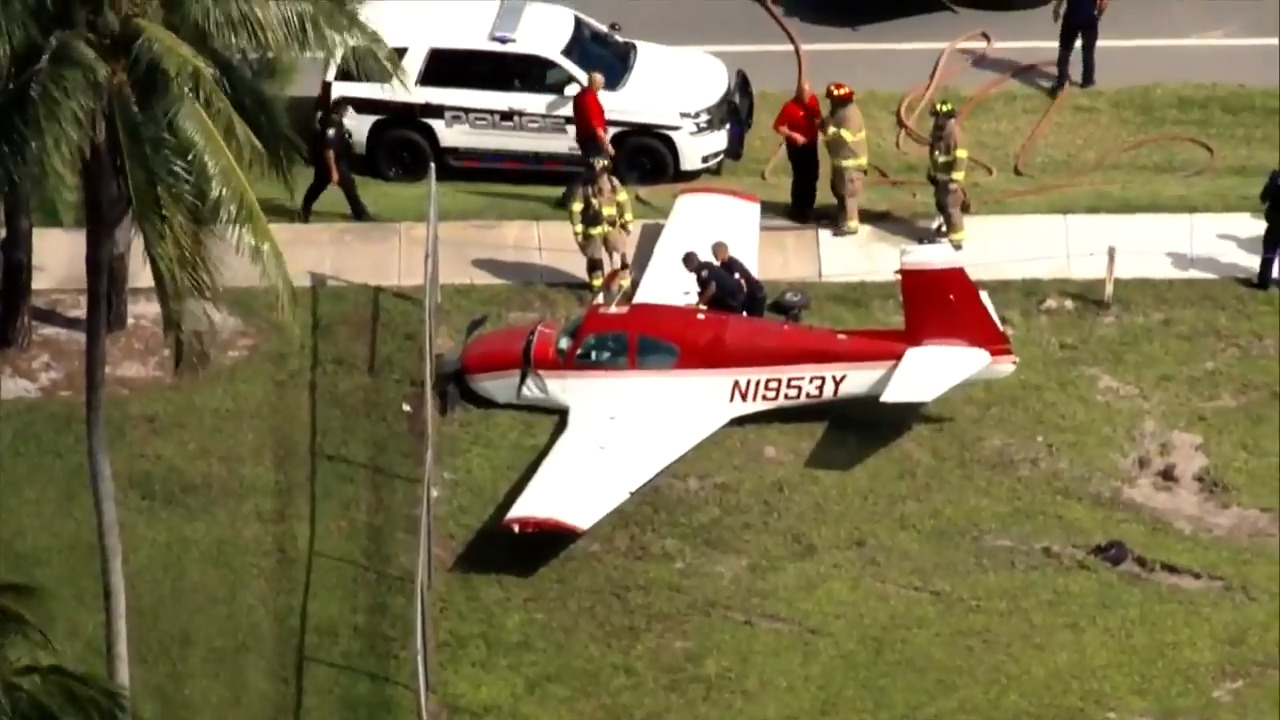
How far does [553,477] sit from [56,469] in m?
5.19

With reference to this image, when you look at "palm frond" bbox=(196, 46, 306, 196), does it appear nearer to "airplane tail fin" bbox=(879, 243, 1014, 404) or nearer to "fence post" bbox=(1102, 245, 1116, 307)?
"airplane tail fin" bbox=(879, 243, 1014, 404)

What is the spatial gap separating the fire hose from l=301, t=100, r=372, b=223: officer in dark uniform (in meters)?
5.77

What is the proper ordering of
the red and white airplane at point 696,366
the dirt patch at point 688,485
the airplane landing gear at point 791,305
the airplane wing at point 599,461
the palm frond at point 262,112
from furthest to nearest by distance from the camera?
1. the airplane landing gear at point 791,305
2. the dirt patch at point 688,485
3. the red and white airplane at point 696,366
4. the airplane wing at point 599,461
5. the palm frond at point 262,112

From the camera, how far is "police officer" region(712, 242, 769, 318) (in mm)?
19656

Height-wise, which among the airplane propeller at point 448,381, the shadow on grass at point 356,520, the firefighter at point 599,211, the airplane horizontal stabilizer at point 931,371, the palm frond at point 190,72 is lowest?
the shadow on grass at point 356,520

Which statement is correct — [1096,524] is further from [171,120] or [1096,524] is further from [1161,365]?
[171,120]

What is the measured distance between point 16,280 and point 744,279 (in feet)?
26.0

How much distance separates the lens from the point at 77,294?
21.1m

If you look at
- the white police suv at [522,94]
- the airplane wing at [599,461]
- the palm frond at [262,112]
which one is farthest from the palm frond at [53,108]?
the white police suv at [522,94]

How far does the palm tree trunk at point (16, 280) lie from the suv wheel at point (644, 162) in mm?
7493

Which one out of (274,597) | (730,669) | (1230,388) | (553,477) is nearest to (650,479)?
(553,477)

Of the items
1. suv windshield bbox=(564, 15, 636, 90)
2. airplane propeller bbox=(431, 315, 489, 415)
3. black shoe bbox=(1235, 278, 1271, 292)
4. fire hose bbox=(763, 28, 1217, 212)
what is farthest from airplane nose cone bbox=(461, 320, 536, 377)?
black shoe bbox=(1235, 278, 1271, 292)

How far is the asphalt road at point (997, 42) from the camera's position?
25.1 m

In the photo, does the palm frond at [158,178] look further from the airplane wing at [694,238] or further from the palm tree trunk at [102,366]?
the airplane wing at [694,238]
